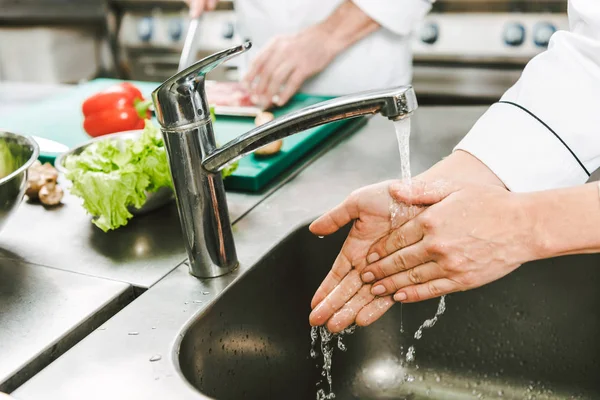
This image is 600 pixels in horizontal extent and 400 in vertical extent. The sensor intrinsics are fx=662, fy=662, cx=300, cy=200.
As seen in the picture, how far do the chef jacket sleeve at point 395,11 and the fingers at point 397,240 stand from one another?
0.86 m

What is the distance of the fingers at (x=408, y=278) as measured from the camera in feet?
2.79

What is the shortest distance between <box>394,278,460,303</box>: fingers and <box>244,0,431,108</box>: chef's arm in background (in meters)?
0.77

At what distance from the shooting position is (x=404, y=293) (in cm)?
88

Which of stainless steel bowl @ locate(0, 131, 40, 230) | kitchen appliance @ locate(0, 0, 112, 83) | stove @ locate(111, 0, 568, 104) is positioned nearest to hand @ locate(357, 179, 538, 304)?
stainless steel bowl @ locate(0, 131, 40, 230)

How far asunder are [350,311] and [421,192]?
19 cm

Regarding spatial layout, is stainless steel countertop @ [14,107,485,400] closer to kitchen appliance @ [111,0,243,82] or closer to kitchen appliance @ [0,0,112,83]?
kitchen appliance @ [111,0,243,82]

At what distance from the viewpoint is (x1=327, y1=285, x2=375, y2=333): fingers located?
2.93 ft

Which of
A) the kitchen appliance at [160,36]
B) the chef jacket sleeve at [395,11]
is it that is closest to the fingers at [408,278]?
the chef jacket sleeve at [395,11]

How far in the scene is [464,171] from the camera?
3.24 ft

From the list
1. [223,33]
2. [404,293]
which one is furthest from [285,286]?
[223,33]

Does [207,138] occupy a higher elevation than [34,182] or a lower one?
higher

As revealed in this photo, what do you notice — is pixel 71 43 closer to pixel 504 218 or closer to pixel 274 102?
pixel 274 102

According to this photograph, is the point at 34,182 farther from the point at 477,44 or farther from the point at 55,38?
the point at 55,38

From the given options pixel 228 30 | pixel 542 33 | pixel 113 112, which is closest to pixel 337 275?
pixel 113 112
